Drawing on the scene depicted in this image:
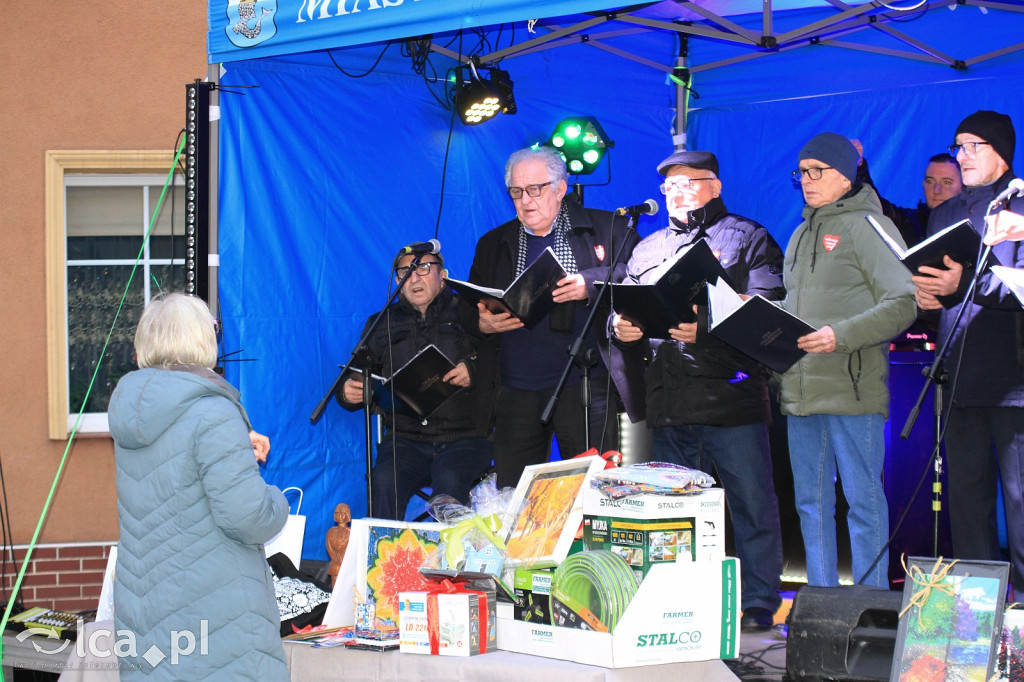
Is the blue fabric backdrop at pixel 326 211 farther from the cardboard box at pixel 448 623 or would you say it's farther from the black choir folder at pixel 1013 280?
the black choir folder at pixel 1013 280

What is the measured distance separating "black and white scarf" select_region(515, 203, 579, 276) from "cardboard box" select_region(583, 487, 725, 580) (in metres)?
1.80

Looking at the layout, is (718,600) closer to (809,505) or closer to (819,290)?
(809,505)

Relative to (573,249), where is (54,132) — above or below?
above

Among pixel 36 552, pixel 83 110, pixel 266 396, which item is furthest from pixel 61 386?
pixel 266 396

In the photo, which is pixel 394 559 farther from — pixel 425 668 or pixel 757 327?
pixel 757 327

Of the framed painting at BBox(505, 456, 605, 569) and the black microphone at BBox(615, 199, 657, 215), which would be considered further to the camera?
the black microphone at BBox(615, 199, 657, 215)

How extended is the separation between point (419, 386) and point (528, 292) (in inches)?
31.2

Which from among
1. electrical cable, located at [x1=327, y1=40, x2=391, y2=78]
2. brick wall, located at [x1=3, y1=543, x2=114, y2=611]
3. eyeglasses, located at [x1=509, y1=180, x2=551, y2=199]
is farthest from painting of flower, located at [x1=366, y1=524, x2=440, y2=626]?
brick wall, located at [x1=3, y1=543, x2=114, y2=611]

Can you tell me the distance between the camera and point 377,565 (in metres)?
3.16

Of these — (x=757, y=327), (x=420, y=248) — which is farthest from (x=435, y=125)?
(x=757, y=327)

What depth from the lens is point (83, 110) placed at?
589 centimetres

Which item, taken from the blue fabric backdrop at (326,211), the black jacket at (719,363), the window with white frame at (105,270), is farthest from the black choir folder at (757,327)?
the window with white frame at (105,270)

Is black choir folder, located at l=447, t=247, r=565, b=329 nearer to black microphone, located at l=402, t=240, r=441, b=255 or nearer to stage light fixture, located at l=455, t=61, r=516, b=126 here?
black microphone, located at l=402, t=240, r=441, b=255

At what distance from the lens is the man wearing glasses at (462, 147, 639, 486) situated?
14.2ft
